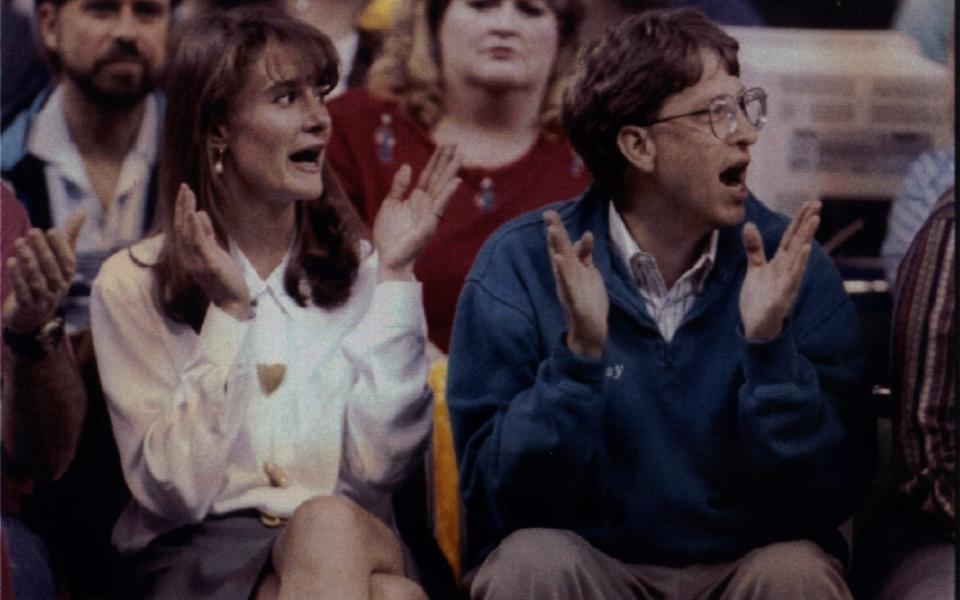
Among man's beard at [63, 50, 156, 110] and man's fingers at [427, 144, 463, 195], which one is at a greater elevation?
man's beard at [63, 50, 156, 110]

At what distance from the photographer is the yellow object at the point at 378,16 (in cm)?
301

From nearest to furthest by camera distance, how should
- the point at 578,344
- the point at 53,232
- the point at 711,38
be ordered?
the point at 578,344
the point at 711,38
the point at 53,232

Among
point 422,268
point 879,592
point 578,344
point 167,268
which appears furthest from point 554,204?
point 879,592

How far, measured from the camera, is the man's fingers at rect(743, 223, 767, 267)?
262 cm

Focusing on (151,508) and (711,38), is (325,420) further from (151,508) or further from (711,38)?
(711,38)

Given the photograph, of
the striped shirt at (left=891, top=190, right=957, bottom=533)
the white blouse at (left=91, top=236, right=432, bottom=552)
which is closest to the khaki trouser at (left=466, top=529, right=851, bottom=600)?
the striped shirt at (left=891, top=190, right=957, bottom=533)

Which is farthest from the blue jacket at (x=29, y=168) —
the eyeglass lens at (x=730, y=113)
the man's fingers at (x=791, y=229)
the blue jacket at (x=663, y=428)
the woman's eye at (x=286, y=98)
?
the man's fingers at (x=791, y=229)

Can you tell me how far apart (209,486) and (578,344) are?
770 mm

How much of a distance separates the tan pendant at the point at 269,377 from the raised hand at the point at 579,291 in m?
0.59

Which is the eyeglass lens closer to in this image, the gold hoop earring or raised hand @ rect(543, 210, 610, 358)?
raised hand @ rect(543, 210, 610, 358)

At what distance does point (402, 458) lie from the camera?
9.48ft

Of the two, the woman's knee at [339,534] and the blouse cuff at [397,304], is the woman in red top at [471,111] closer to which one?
the blouse cuff at [397,304]

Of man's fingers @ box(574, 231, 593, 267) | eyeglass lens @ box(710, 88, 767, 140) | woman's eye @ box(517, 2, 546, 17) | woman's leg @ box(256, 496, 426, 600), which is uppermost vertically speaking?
woman's eye @ box(517, 2, 546, 17)

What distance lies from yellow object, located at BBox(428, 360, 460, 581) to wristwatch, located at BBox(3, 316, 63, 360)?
714 millimetres
